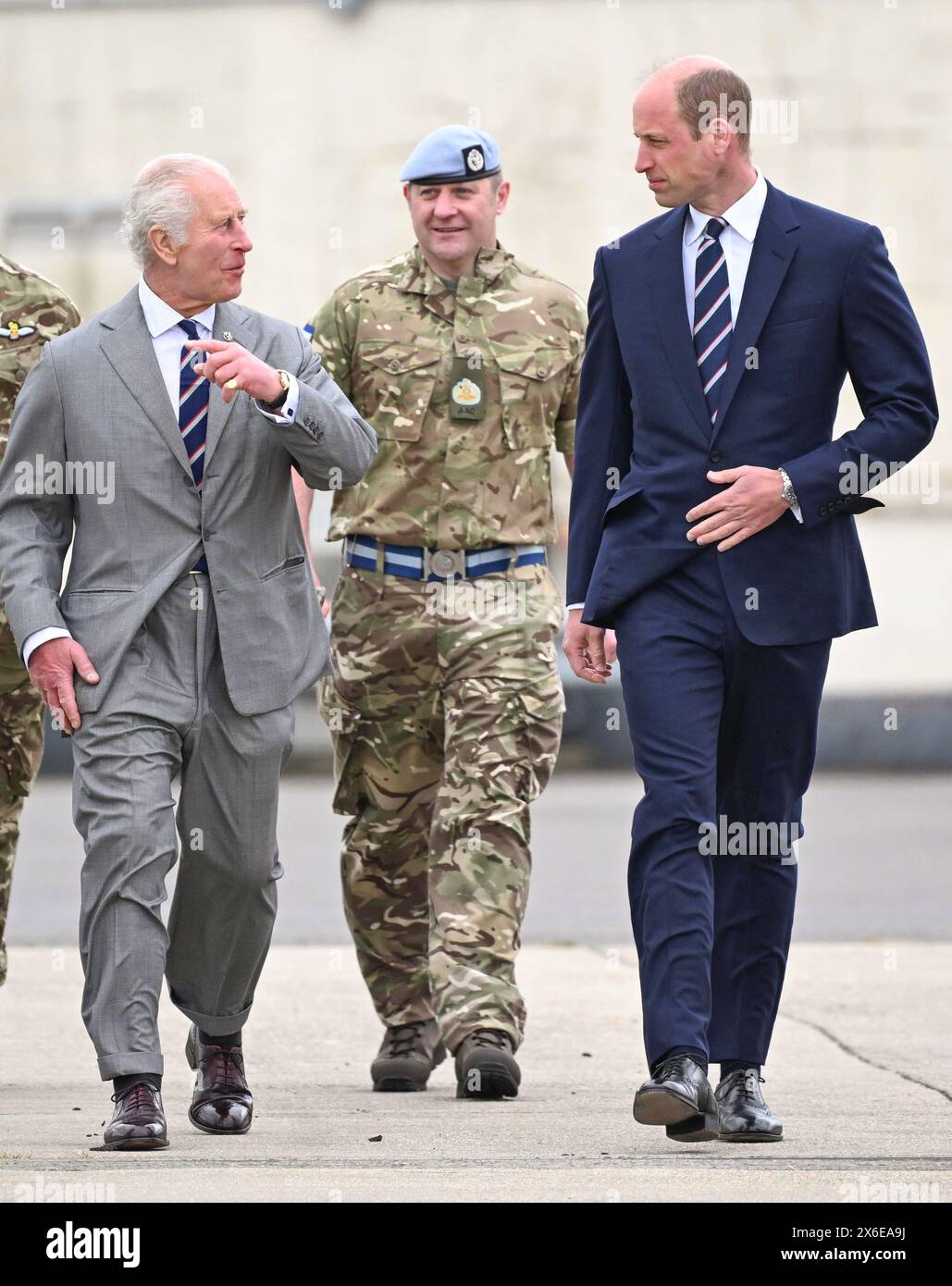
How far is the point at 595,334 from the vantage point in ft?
17.8

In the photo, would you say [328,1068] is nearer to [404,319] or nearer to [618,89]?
[404,319]

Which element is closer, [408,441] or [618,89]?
[408,441]

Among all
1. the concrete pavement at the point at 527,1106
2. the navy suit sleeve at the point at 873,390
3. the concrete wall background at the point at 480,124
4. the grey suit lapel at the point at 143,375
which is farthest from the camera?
the concrete wall background at the point at 480,124

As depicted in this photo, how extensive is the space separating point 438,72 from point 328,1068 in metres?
14.8

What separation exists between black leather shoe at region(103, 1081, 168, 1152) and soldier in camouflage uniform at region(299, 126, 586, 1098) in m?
1.39

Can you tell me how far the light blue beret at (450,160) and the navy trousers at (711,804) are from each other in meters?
1.78

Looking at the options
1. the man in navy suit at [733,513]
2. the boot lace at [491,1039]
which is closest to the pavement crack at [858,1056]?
the man in navy suit at [733,513]

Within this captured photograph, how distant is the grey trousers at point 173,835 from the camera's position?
5.12 m

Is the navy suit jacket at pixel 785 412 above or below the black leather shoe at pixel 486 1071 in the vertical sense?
above

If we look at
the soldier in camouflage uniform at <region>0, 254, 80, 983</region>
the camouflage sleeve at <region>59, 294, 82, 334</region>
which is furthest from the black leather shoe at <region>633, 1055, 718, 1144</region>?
the camouflage sleeve at <region>59, 294, 82, 334</region>

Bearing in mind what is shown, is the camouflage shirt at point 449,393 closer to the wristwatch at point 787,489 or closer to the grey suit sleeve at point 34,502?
the grey suit sleeve at point 34,502

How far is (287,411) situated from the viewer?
5250mm
